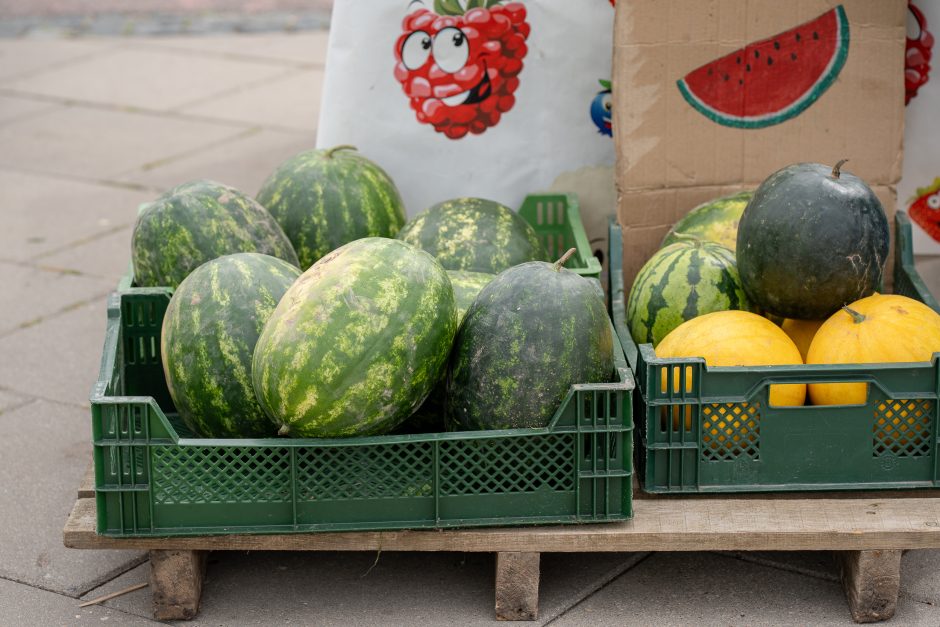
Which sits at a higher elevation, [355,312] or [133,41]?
[133,41]

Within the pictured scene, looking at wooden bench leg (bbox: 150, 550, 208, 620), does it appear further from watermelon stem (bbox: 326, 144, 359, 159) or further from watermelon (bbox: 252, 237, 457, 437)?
watermelon stem (bbox: 326, 144, 359, 159)

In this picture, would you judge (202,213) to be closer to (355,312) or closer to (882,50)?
(355,312)

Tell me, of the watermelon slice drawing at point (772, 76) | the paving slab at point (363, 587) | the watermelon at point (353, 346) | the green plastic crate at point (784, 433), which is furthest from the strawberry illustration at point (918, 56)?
the watermelon at point (353, 346)

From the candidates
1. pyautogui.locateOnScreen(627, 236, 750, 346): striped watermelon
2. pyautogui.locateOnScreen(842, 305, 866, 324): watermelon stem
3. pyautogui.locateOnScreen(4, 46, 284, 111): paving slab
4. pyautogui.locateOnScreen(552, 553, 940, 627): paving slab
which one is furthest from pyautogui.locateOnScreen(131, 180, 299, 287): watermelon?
pyautogui.locateOnScreen(4, 46, 284, 111): paving slab

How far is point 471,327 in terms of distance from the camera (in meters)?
3.11

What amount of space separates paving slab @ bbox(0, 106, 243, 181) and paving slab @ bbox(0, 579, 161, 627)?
379cm

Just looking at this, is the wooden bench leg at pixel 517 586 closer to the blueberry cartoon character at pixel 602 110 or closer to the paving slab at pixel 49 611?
the paving slab at pixel 49 611

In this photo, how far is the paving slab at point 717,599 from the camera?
3096mm

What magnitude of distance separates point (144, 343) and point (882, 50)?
2.48 meters

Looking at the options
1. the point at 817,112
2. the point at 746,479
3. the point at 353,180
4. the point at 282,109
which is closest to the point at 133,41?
the point at 282,109

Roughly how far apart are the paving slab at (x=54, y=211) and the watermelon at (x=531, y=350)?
339 cm

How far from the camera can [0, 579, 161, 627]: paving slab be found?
10.4ft

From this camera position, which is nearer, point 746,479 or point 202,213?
point 746,479

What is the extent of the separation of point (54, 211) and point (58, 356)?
1.66 meters
